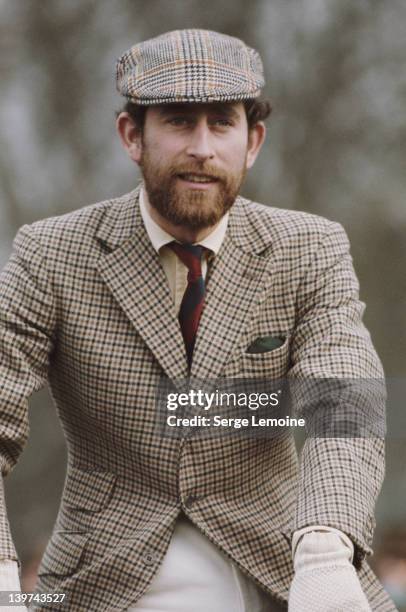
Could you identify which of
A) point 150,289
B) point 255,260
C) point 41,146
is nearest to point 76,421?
point 150,289

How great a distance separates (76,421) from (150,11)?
10.3 ft

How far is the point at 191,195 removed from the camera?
2.85 metres

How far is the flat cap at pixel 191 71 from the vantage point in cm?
284

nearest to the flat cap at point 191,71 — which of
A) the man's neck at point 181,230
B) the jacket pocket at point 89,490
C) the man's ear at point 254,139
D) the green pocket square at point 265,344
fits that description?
the man's ear at point 254,139

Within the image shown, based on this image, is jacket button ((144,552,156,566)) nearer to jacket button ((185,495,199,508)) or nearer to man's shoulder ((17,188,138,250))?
jacket button ((185,495,199,508))

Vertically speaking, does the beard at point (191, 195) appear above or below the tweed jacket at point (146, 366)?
above

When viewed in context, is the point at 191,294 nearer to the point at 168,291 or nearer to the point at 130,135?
the point at 168,291

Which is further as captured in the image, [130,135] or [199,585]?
[130,135]

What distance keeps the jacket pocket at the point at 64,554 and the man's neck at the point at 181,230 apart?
0.73 m

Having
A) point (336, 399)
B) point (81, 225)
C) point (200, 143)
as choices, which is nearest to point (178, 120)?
point (200, 143)

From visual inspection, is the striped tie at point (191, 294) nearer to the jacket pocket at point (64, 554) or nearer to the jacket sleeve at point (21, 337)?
the jacket sleeve at point (21, 337)

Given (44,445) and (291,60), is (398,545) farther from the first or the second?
(291,60)

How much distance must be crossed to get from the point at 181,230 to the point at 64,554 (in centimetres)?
81

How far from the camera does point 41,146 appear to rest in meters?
5.90
